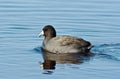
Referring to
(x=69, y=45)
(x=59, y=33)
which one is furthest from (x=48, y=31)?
(x=59, y=33)

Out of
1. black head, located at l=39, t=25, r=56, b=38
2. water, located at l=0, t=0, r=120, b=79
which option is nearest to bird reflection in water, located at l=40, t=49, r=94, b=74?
water, located at l=0, t=0, r=120, b=79

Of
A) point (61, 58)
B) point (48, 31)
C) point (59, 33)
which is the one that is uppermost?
point (48, 31)

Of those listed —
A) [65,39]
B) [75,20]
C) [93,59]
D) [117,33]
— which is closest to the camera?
[93,59]

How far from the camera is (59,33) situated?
69.9 ft

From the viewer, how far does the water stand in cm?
1612

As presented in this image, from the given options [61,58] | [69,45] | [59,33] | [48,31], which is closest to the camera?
[61,58]

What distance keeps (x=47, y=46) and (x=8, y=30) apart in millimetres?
2344

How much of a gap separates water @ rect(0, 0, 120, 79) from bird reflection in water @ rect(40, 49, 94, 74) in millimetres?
129

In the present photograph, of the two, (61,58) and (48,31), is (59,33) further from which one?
(61,58)

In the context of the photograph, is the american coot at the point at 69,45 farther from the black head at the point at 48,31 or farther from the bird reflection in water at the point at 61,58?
the black head at the point at 48,31

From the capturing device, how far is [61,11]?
2455 cm

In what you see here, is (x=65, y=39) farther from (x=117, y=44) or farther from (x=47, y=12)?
(x=47, y=12)

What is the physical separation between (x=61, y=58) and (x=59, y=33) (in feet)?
10.2

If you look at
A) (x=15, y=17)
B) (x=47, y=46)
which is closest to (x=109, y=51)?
(x=47, y=46)
